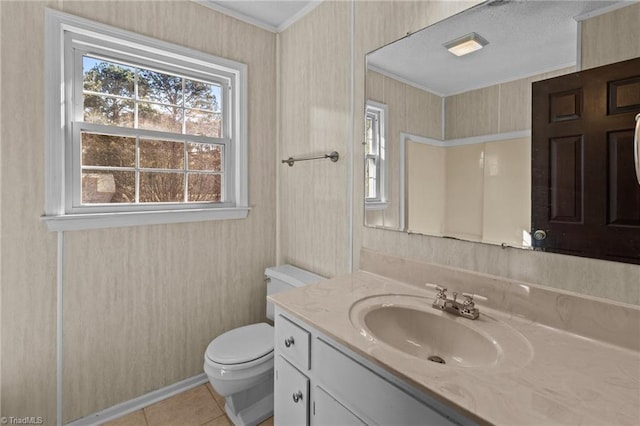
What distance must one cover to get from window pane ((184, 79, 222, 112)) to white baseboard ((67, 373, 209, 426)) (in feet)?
5.97

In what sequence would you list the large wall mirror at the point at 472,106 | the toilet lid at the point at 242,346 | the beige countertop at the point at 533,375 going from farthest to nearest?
1. the toilet lid at the point at 242,346
2. the large wall mirror at the point at 472,106
3. the beige countertop at the point at 533,375

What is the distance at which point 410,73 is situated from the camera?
1357 mm

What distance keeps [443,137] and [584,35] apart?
50 centimetres

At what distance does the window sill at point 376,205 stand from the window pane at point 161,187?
4.07 feet

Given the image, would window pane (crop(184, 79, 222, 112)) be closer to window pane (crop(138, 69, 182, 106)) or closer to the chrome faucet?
window pane (crop(138, 69, 182, 106))

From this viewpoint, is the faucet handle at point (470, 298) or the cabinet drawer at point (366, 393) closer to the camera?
the cabinet drawer at point (366, 393)

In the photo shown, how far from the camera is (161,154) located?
1.91m

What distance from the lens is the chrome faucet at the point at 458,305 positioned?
1021mm

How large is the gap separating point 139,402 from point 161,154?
150 cm

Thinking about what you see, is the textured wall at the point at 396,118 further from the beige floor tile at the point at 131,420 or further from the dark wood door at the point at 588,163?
the beige floor tile at the point at 131,420

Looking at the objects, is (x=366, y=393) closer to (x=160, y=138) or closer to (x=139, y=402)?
(x=139, y=402)

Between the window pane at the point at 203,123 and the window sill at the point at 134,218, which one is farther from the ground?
the window pane at the point at 203,123

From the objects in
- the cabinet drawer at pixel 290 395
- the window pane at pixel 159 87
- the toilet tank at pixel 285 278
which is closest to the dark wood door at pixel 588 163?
the cabinet drawer at pixel 290 395

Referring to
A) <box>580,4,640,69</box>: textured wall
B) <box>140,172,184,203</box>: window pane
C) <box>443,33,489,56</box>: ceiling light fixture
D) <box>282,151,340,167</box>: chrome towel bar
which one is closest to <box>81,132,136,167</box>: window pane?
<box>140,172,184,203</box>: window pane
